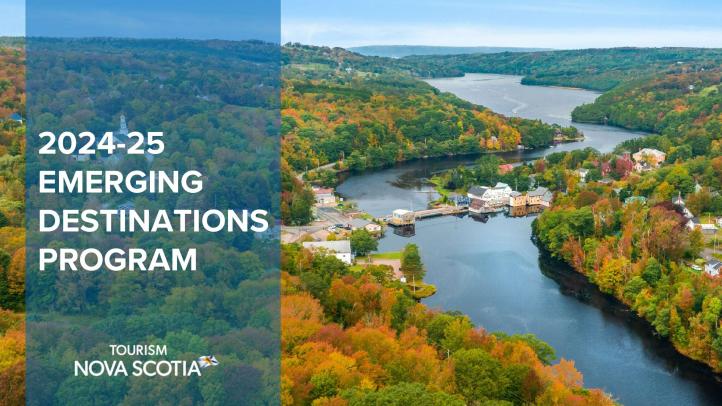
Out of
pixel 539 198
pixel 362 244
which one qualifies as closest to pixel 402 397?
pixel 362 244

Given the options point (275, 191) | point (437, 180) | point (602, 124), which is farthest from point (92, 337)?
point (602, 124)

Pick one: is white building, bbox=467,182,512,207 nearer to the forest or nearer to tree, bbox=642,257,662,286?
the forest

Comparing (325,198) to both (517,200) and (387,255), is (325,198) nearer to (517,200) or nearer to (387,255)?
(517,200)

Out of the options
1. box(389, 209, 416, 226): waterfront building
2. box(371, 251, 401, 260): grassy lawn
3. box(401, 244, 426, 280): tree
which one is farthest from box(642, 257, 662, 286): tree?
box(389, 209, 416, 226): waterfront building

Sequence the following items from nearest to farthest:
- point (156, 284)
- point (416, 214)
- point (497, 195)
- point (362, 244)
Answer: point (156, 284) < point (362, 244) < point (416, 214) < point (497, 195)

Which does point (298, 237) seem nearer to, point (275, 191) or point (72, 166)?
point (275, 191)

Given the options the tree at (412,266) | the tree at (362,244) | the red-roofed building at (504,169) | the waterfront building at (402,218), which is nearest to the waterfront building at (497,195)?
the red-roofed building at (504,169)

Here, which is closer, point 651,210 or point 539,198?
point 651,210

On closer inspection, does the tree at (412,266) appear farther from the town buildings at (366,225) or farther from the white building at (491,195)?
the white building at (491,195)
